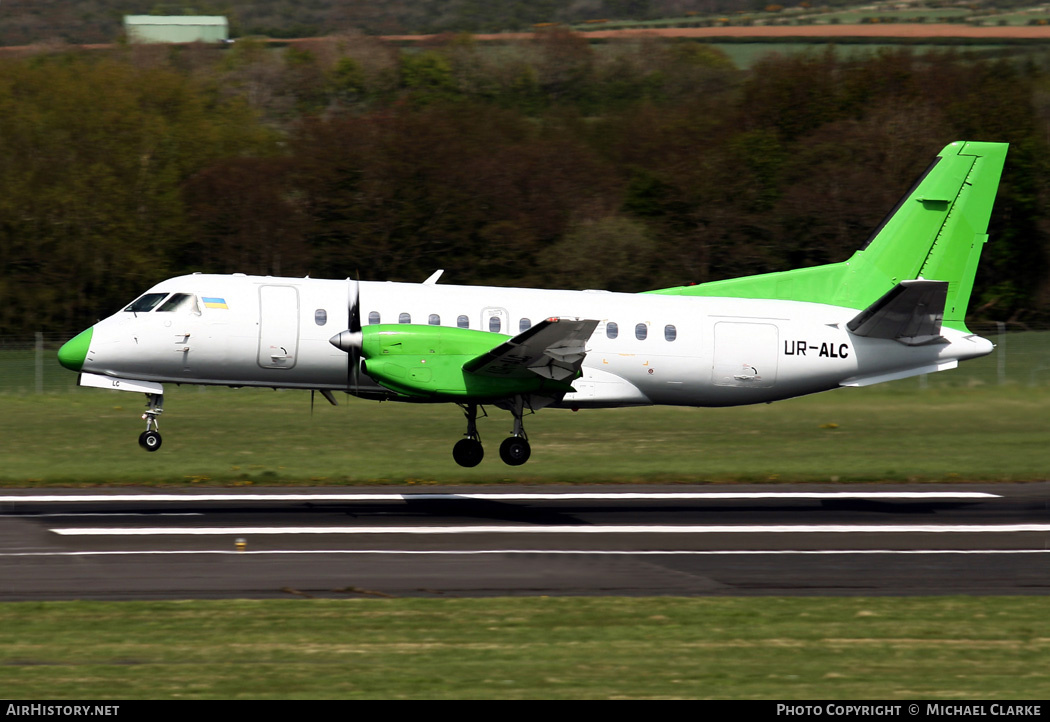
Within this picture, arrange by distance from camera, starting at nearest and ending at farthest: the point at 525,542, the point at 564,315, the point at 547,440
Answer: the point at 525,542 → the point at 564,315 → the point at 547,440

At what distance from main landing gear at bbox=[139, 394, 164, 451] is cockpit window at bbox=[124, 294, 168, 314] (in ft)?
4.93

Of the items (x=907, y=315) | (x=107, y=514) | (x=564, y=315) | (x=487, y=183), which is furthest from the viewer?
(x=487, y=183)

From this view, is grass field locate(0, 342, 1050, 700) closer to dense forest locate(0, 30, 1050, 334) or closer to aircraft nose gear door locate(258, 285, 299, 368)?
aircraft nose gear door locate(258, 285, 299, 368)

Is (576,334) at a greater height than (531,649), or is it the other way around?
(576,334)

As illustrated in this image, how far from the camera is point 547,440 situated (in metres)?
28.0

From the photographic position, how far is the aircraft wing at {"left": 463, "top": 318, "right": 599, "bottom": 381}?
1834cm

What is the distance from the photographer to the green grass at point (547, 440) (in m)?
23.8

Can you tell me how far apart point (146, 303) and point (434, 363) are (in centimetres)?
532

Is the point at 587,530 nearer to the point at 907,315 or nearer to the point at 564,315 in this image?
the point at 564,315

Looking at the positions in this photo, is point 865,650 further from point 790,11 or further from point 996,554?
point 790,11

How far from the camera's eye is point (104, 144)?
41.5 metres

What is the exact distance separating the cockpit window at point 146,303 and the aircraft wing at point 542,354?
220 inches

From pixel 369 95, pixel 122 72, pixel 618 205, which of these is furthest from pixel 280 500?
pixel 369 95

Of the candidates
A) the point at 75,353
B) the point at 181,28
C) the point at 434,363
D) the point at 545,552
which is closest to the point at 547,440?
the point at 434,363
